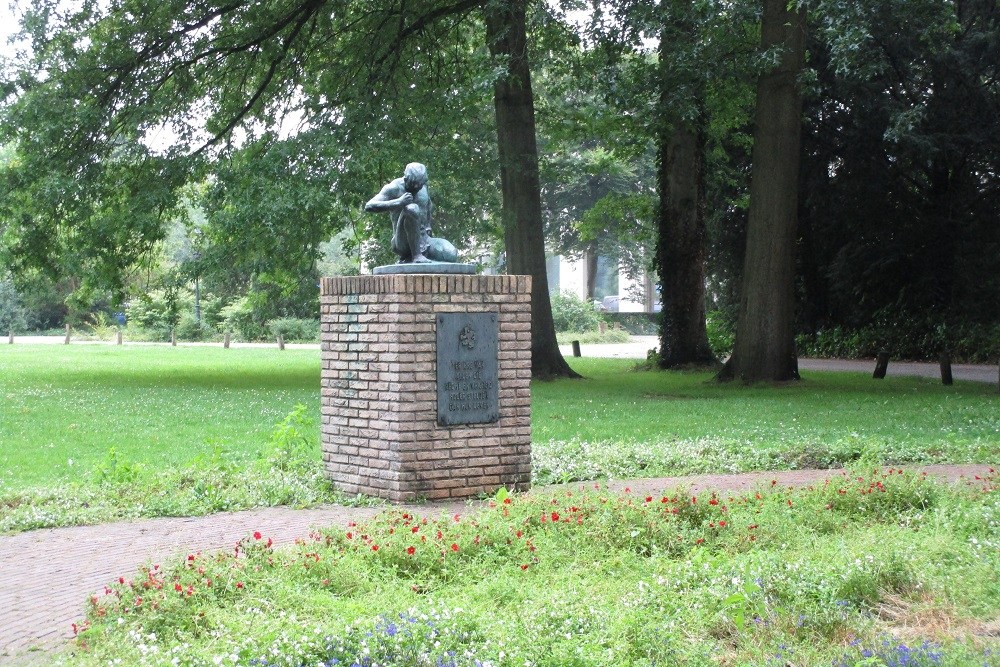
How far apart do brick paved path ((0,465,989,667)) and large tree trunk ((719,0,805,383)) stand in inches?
469

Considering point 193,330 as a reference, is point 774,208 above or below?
above

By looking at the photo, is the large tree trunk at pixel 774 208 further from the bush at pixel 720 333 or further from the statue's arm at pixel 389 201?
the statue's arm at pixel 389 201

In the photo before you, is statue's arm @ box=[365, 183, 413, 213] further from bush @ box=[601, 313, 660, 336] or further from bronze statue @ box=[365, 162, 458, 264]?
bush @ box=[601, 313, 660, 336]

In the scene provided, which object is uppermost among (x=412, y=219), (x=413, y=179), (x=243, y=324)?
(x=413, y=179)

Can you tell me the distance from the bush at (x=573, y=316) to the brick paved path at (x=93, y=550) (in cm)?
4602

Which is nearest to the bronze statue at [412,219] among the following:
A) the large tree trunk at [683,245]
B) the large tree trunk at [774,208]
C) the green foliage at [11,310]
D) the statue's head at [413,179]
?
the statue's head at [413,179]

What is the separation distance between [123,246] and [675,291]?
12419 mm

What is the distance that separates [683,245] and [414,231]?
1836 centimetres

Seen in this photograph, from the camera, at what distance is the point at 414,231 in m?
10.1

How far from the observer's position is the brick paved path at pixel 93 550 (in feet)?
19.7

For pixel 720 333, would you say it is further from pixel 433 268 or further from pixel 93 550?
pixel 93 550

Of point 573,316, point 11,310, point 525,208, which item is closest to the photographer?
point 525,208

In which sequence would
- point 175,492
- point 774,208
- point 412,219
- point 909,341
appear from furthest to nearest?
point 909,341, point 774,208, point 412,219, point 175,492

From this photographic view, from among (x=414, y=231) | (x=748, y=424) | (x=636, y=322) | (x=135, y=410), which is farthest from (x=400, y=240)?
(x=636, y=322)
